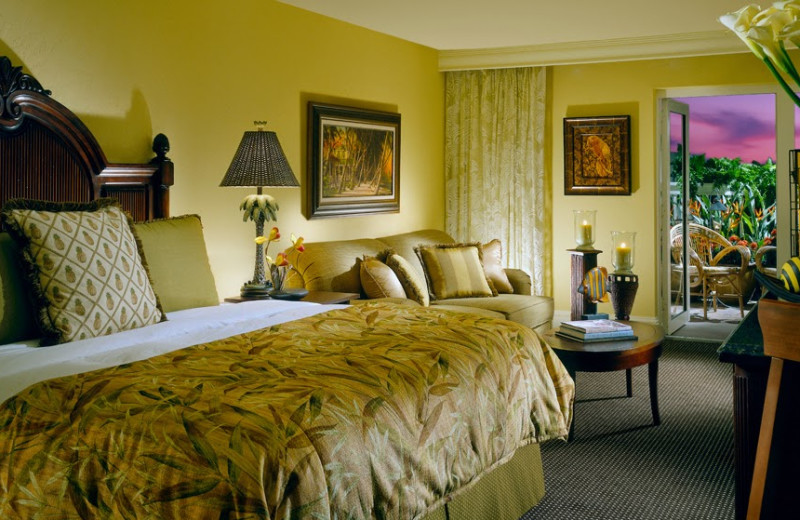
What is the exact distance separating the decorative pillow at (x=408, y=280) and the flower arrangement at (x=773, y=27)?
3838 mm

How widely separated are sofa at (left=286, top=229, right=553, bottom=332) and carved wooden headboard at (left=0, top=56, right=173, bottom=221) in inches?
45.5

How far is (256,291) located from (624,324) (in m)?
1.98

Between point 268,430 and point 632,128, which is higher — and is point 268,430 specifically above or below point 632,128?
below

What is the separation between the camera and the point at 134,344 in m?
2.65

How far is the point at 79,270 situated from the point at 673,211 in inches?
218

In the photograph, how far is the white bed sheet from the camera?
2250 millimetres

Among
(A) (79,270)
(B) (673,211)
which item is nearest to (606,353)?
(A) (79,270)

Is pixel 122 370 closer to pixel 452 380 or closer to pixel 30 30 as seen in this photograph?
pixel 452 380

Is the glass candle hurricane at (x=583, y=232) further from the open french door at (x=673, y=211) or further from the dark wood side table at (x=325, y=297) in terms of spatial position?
the dark wood side table at (x=325, y=297)

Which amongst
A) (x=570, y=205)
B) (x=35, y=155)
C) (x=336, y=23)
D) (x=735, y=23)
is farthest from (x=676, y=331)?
(x=735, y=23)

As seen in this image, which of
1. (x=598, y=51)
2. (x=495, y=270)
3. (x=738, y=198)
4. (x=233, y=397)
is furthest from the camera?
(x=738, y=198)

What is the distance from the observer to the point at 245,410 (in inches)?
74.7

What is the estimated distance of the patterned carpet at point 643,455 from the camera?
121 inches

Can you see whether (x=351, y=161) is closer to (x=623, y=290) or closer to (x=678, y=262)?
(x=623, y=290)
